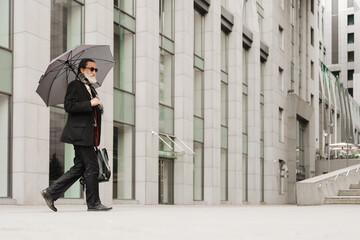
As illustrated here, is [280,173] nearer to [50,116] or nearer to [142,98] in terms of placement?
[142,98]

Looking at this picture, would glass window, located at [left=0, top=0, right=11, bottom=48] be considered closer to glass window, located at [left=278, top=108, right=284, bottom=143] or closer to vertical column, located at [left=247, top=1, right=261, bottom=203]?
vertical column, located at [left=247, top=1, right=261, bottom=203]

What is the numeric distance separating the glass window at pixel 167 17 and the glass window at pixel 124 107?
164 inches

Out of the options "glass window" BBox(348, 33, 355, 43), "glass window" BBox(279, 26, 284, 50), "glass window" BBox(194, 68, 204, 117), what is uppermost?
"glass window" BBox(348, 33, 355, 43)

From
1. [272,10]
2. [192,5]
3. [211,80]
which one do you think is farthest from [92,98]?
[272,10]

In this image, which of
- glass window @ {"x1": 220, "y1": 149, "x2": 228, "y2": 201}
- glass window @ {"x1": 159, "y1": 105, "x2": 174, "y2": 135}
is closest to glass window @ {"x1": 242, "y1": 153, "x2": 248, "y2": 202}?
glass window @ {"x1": 220, "y1": 149, "x2": 228, "y2": 201}

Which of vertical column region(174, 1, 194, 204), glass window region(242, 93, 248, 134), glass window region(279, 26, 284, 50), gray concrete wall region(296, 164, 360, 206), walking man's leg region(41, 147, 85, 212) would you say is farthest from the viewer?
glass window region(279, 26, 284, 50)

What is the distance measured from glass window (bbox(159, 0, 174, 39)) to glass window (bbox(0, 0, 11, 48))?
900 cm

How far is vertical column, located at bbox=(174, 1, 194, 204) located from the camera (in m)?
25.5

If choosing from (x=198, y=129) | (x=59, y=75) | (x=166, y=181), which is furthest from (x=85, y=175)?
(x=198, y=129)

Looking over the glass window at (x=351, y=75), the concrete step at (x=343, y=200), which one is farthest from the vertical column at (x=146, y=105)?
the glass window at (x=351, y=75)

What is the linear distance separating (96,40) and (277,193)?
24.3 metres

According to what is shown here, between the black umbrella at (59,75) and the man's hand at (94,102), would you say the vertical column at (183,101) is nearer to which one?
the black umbrella at (59,75)

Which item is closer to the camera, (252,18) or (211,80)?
(211,80)

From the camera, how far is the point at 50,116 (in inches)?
691
